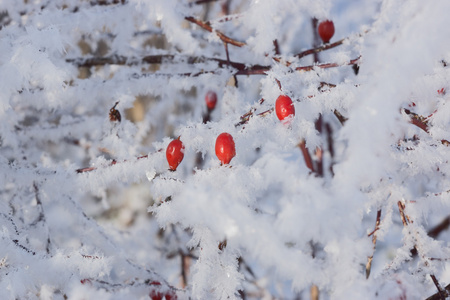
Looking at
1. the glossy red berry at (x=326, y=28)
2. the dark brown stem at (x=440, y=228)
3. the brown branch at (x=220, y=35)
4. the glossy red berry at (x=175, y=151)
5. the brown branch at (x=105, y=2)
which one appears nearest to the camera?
the glossy red berry at (x=175, y=151)

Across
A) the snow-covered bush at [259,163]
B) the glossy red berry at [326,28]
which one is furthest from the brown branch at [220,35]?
the glossy red berry at [326,28]

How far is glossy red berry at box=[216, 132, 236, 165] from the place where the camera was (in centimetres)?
94

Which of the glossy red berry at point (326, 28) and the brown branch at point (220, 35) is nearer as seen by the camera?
the brown branch at point (220, 35)

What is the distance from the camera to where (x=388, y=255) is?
159 inches

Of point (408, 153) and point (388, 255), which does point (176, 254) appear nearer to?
point (388, 255)

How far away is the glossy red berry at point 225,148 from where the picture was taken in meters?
0.94

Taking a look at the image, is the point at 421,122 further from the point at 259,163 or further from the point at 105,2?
the point at 105,2

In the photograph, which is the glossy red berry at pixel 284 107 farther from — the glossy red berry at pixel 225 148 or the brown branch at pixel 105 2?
the brown branch at pixel 105 2

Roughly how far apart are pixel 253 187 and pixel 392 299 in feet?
1.64

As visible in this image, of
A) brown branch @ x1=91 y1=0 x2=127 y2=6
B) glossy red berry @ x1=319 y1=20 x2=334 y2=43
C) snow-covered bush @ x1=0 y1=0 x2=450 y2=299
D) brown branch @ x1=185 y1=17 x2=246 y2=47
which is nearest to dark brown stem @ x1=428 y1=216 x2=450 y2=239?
snow-covered bush @ x1=0 y1=0 x2=450 y2=299

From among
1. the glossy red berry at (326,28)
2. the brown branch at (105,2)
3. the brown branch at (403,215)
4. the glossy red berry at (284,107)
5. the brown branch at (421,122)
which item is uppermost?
the brown branch at (105,2)

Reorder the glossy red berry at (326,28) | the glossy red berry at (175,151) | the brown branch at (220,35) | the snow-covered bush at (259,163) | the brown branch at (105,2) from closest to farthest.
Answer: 1. the snow-covered bush at (259,163)
2. the glossy red berry at (175,151)
3. the brown branch at (220,35)
4. the glossy red berry at (326,28)
5. the brown branch at (105,2)

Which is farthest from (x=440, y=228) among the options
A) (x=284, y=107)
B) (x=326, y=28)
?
(x=284, y=107)

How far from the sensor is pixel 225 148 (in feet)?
3.08
